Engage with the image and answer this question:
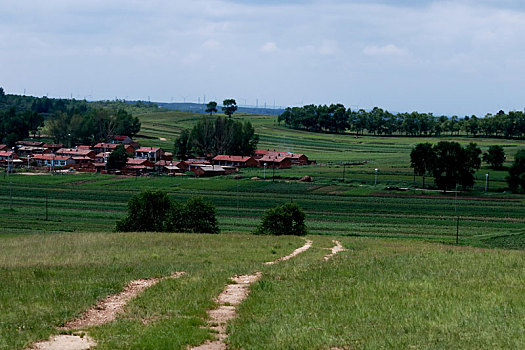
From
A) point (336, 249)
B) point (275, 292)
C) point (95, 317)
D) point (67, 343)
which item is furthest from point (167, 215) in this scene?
point (67, 343)

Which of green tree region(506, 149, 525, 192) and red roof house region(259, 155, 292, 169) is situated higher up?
green tree region(506, 149, 525, 192)

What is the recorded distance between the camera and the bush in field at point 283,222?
59741mm

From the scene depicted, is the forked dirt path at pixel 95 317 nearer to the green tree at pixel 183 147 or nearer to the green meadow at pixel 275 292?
the green meadow at pixel 275 292

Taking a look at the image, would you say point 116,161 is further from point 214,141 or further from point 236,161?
point 214,141

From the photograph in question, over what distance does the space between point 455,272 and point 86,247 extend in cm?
2468

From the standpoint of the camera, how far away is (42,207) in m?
94.5

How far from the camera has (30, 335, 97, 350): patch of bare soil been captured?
16.3 meters

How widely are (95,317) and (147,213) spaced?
4567cm

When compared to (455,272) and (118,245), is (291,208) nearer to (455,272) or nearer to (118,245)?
(118,245)

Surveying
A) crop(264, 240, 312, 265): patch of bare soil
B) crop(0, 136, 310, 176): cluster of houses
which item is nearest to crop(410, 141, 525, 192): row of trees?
crop(0, 136, 310, 176): cluster of houses

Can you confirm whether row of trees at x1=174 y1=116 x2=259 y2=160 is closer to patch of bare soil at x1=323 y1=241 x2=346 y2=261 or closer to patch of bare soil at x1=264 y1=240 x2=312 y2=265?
patch of bare soil at x1=323 y1=241 x2=346 y2=261

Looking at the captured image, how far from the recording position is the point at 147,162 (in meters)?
161

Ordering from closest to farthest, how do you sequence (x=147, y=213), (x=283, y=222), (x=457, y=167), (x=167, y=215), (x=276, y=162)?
(x=283, y=222) → (x=167, y=215) → (x=147, y=213) → (x=457, y=167) → (x=276, y=162)

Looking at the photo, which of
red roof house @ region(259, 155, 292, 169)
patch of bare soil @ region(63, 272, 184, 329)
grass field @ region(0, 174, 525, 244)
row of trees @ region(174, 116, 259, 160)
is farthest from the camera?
row of trees @ region(174, 116, 259, 160)
